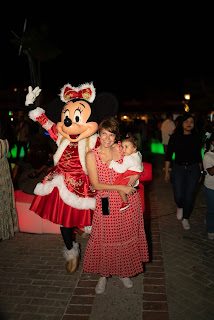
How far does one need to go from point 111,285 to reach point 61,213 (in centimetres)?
99

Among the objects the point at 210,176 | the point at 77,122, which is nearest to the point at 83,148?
the point at 77,122

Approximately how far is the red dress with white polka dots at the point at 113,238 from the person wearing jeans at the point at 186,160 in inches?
71.5

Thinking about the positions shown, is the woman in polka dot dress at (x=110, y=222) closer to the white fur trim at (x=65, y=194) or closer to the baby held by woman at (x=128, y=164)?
the baby held by woman at (x=128, y=164)

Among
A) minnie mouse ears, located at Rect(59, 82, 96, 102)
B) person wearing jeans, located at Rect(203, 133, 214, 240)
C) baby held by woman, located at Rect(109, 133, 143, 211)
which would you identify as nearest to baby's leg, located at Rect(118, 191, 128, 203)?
baby held by woman, located at Rect(109, 133, 143, 211)

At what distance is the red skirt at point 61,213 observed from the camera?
3.46 metres

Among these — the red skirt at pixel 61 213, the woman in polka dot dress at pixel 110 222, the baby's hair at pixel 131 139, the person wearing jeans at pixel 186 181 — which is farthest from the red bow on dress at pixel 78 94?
the person wearing jeans at pixel 186 181

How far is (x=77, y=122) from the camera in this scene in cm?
352

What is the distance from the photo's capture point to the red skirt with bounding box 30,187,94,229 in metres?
3.46

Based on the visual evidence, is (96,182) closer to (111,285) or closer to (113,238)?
(113,238)

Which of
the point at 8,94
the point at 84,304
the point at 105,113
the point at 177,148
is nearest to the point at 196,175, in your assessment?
the point at 177,148

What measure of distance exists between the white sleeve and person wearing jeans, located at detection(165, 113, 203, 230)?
2.06 meters

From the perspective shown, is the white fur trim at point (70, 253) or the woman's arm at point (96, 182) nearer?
the woman's arm at point (96, 182)

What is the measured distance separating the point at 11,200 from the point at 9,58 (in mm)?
16910

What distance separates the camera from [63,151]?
361 cm
